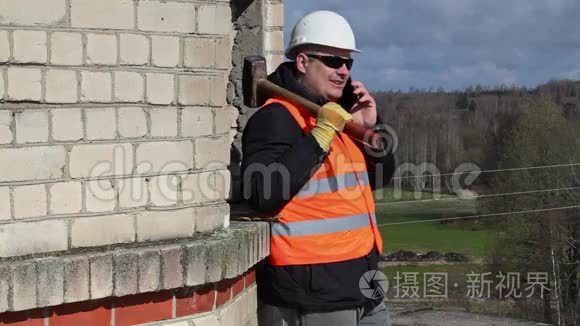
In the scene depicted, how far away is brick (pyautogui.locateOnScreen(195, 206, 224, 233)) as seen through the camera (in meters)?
3.18

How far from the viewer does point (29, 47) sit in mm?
2754

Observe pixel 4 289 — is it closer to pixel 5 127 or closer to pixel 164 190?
pixel 5 127

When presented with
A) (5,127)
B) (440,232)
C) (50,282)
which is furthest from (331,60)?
(440,232)

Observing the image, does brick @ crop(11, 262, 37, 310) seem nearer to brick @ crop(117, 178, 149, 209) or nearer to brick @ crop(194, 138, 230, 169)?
brick @ crop(117, 178, 149, 209)

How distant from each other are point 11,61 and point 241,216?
133cm

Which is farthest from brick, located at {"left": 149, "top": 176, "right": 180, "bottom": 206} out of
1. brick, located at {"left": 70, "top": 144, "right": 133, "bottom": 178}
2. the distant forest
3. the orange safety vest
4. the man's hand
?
the distant forest

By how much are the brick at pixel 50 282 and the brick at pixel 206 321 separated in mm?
614

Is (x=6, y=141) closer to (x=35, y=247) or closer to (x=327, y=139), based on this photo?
(x=35, y=247)

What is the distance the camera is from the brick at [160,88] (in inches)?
119

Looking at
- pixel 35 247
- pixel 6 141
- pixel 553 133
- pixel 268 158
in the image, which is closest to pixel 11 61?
pixel 6 141

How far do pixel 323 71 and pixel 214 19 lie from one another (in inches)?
24.1

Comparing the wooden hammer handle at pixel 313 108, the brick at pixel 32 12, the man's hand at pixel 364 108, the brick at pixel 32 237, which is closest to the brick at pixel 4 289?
the brick at pixel 32 237

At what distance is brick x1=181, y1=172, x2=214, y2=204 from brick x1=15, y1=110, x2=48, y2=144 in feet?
1.94

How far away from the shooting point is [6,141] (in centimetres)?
272
